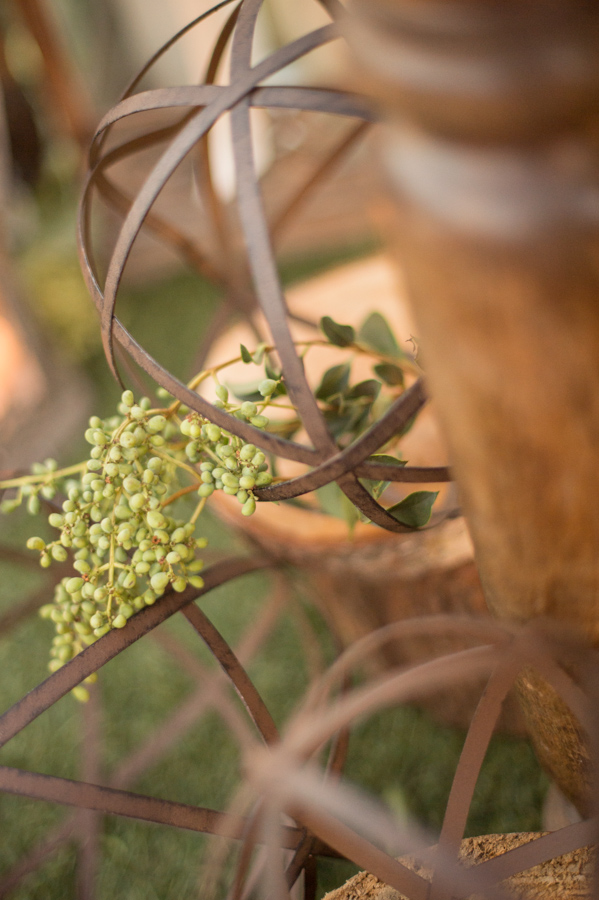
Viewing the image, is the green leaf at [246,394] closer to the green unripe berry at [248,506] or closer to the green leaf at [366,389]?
the green leaf at [366,389]

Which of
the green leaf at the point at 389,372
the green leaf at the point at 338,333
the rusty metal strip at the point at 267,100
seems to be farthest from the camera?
the green leaf at the point at 389,372

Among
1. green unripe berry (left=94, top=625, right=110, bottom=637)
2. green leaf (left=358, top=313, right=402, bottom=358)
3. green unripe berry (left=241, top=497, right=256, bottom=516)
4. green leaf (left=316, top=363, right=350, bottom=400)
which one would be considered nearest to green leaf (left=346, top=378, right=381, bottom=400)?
green leaf (left=316, top=363, right=350, bottom=400)

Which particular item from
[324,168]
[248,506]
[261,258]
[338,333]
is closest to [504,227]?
[261,258]

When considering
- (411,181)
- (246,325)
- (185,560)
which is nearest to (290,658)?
(246,325)

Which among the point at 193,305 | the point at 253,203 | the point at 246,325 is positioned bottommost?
the point at 253,203

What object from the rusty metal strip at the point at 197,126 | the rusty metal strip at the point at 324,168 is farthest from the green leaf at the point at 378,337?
the rusty metal strip at the point at 197,126

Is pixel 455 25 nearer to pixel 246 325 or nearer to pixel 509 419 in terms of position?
pixel 509 419
